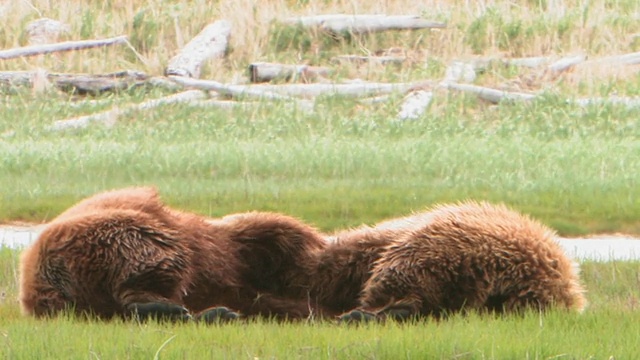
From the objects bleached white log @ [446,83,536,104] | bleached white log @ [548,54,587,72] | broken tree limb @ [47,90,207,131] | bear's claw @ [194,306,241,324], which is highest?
bear's claw @ [194,306,241,324]

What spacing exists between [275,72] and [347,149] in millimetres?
4699

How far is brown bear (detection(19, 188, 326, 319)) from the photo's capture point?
4.95 meters

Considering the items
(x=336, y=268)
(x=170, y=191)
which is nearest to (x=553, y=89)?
(x=170, y=191)

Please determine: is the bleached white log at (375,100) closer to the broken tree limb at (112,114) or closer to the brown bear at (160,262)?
the broken tree limb at (112,114)

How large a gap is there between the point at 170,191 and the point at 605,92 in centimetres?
736

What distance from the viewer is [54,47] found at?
18125 millimetres

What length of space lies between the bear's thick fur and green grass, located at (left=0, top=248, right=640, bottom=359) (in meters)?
0.19

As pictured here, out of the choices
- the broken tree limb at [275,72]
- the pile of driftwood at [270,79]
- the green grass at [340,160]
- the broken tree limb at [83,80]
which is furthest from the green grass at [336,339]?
the broken tree limb at [275,72]

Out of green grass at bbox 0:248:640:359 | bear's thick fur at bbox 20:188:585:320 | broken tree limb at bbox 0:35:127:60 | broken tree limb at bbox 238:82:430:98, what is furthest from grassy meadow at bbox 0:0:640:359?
broken tree limb at bbox 238:82:430:98

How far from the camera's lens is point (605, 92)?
1608 centimetres

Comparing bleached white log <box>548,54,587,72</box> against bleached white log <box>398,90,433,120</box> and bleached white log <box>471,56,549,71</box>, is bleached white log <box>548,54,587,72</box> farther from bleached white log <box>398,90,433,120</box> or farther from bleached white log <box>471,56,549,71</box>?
bleached white log <box>398,90,433,120</box>

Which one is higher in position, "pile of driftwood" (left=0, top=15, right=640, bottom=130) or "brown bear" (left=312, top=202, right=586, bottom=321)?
"brown bear" (left=312, top=202, right=586, bottom=321)

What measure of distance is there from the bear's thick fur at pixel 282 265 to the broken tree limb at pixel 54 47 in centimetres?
1303

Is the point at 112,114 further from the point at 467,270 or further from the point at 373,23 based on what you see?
the point at 467,270
